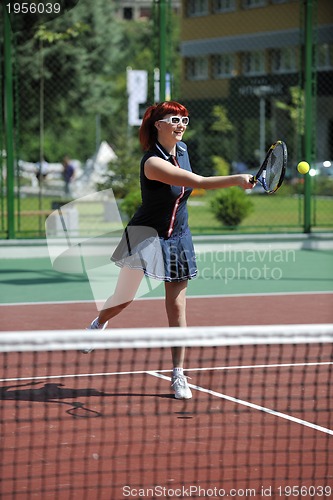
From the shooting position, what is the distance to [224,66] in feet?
116

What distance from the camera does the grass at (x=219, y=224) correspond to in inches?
619

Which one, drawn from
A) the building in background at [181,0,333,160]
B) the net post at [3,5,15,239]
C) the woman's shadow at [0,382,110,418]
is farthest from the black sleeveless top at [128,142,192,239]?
the building in background at [181,0,333,160]

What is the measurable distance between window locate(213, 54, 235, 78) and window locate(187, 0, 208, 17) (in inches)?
63.6

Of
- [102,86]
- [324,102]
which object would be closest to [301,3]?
[324,102]

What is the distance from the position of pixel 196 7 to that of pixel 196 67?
119 inches

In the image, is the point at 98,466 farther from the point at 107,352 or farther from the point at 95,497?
the point at 107,352

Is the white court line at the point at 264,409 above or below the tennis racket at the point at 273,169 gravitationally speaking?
below

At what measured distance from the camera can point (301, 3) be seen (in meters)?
15.3

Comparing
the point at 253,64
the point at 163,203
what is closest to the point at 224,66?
the point at 253,64

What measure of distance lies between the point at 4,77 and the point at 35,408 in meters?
8.97

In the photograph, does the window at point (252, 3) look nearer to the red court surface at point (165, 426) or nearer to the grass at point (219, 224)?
the grass at point (219, 224)

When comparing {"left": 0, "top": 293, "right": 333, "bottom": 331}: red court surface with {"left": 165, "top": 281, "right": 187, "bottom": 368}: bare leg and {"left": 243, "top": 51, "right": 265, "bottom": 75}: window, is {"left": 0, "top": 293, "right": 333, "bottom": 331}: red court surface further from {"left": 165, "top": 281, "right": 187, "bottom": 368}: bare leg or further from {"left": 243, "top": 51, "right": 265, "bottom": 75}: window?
{"left": 243, "top": 51, "right": 265, "bottom": 75}: window

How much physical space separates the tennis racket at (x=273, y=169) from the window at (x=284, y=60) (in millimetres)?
24841

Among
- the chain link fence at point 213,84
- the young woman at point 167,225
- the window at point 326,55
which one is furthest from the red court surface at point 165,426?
the window at point 326,55
